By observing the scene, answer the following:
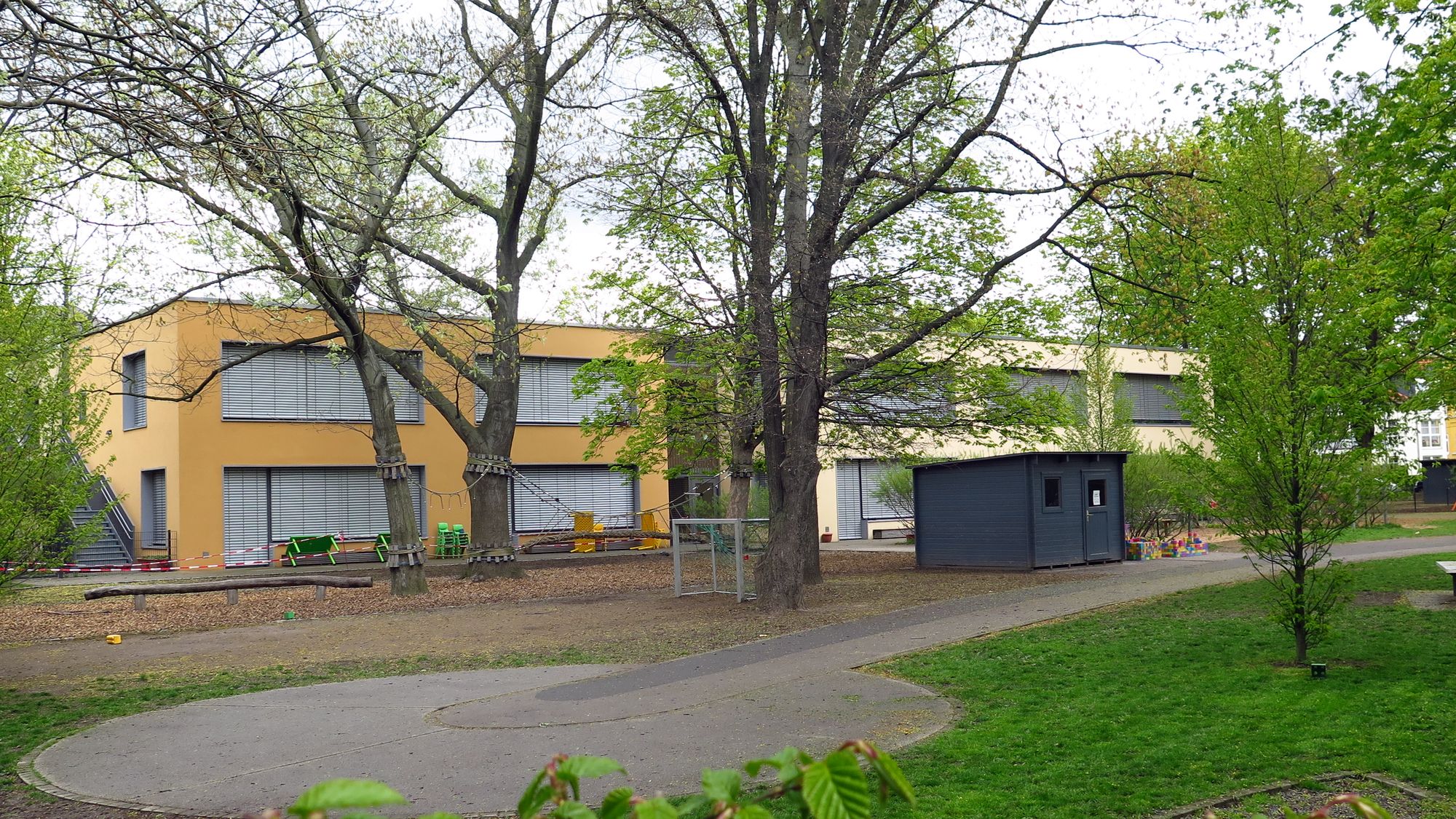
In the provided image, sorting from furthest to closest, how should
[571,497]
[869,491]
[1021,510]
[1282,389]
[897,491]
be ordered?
1. [869,491]
2. [571,497]
3. [897,491]
4. [1021,510]
5. [1282,389]

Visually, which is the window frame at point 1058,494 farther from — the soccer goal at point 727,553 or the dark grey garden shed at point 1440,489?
the dark grey garden shed at point 1440,489

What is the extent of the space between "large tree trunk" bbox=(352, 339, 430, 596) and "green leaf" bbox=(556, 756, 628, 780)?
66.6ft

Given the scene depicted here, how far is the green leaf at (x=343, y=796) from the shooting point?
1362mm

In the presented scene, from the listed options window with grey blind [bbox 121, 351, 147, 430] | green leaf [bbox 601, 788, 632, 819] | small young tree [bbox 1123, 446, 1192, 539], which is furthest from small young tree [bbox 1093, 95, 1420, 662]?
window with grey blind [bbox 121, 351, 147, 430]

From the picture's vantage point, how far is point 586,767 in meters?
1.83

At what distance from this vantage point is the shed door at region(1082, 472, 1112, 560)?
23.9m

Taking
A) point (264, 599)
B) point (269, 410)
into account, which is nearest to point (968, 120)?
point (264, 599)

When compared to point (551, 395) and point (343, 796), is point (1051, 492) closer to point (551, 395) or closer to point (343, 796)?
point (551, 395)

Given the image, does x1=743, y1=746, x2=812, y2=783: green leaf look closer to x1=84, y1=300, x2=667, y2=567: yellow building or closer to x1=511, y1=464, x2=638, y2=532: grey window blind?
x1=84, y1=300, x2=667, y2=567: yellow building

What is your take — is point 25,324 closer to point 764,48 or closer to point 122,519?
point 764,48

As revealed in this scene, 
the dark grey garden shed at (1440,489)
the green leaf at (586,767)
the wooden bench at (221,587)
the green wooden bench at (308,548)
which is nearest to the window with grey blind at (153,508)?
the green wooden bench at (308,548)

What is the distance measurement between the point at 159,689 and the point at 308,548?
64.0 ft

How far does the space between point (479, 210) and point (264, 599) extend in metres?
8.79

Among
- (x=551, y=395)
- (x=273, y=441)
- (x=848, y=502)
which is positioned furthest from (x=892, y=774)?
(x=848, y=502)
